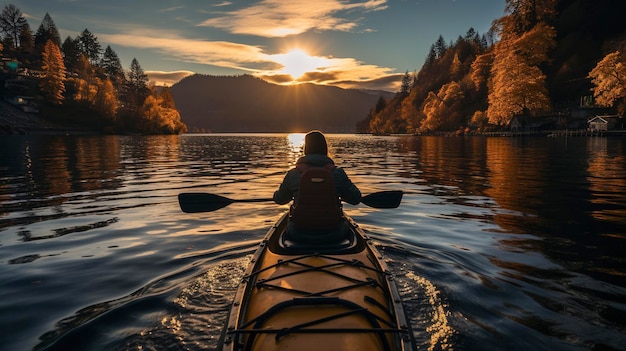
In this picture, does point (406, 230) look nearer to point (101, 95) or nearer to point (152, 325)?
point (152, 325)

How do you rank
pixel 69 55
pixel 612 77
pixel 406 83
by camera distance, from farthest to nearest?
pixel 406 83, pixel 69 55, pixel 612 77

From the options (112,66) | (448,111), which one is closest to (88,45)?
(112,66)

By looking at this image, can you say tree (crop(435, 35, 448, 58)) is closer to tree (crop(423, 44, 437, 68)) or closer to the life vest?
tree (crop(423, 44, 437, 68))

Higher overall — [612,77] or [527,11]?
[527,11]

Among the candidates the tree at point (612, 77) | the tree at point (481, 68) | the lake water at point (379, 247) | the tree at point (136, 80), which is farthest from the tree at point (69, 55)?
the tree at point (612, 77)

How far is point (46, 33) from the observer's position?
14500 centimetres

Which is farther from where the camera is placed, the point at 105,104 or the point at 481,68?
the point at 105,104

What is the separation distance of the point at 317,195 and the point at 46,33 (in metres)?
180

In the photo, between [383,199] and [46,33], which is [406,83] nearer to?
[46,33]

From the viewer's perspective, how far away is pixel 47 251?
31.0 feet

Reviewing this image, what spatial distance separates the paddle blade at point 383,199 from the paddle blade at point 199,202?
3.57m

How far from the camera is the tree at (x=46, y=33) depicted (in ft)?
473

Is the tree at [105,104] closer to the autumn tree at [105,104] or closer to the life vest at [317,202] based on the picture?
the autumn tree at [105,104]

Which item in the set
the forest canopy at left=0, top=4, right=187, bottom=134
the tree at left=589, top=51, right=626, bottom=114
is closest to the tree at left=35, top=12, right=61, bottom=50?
the forest canopy at left=0, top=4, right=187, bottom=134
